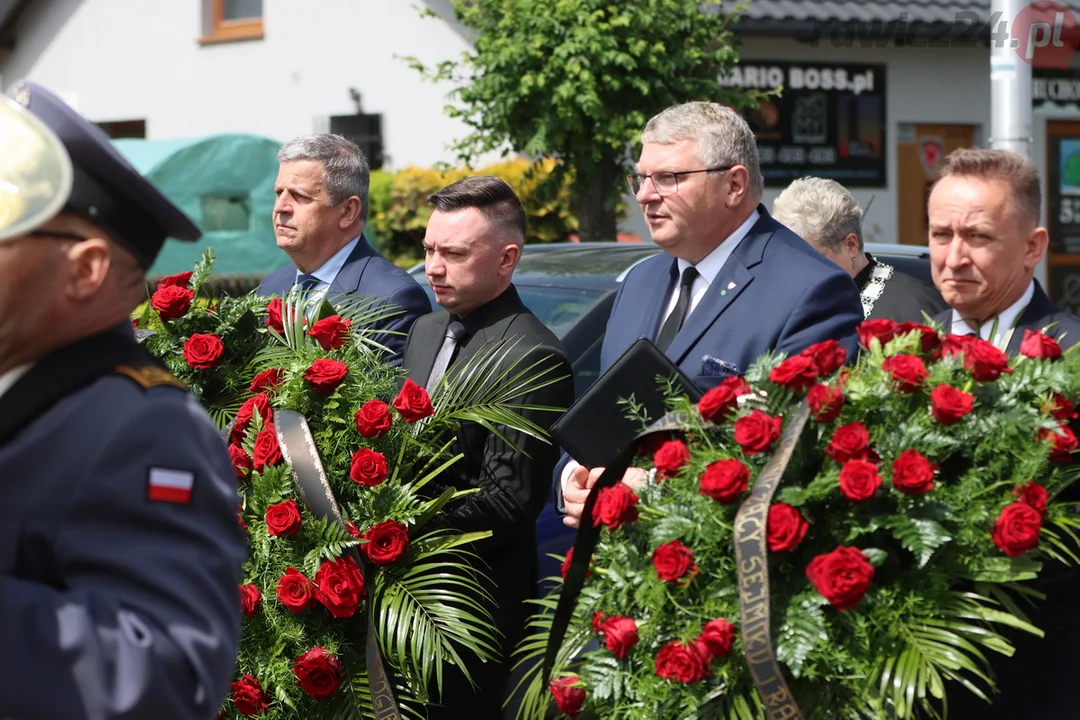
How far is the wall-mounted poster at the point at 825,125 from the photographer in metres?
15.1

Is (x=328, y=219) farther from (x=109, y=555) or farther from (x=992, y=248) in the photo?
(x=109, y=555)

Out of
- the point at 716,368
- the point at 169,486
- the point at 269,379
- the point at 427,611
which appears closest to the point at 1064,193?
the point at 716,368

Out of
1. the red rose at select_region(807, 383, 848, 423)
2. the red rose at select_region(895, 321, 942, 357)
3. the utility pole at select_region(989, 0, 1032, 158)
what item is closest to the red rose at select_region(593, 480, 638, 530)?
the red rose at select_region(807, 383, 848, 423)

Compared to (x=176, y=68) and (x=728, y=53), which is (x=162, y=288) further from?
(x=176, y=68)

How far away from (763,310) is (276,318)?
1241 mm

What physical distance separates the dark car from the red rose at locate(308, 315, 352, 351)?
1.08m

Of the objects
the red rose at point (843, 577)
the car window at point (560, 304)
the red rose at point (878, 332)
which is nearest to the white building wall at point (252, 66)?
the car window at point (560, 304)

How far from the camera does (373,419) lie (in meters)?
3.32

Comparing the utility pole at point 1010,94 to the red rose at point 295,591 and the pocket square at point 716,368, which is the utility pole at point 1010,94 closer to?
the pocket square at point 716,368

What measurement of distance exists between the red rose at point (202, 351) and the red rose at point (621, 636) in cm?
143

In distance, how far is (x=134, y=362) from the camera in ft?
5.55

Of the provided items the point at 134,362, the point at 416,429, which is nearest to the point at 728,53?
the point at 416,429

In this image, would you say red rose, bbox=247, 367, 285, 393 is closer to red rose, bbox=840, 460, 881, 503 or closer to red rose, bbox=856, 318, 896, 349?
red rose, bbox=856, 318, 896, 349

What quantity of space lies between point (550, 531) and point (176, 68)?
47.1 feet
